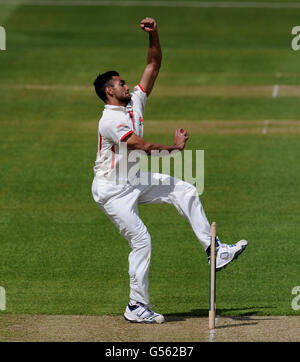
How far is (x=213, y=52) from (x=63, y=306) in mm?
24062

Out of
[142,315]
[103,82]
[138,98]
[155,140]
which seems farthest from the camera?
[155,140]

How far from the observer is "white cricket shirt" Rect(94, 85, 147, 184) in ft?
36.7

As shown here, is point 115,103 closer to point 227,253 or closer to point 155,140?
point 227,253

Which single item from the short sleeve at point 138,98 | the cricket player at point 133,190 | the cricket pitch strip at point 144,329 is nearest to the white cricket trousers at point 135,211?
the cricket player at point 133,190

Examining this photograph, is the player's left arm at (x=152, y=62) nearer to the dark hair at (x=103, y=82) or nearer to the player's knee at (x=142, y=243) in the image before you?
the dark hair at (x=103, y=82)

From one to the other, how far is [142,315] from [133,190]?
1507 millimetres

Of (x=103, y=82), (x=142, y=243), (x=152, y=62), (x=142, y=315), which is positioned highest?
(x=152, y=62)

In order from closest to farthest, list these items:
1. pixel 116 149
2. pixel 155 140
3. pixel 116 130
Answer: pixel 116 130
pixel 116 149
pixel 155 140

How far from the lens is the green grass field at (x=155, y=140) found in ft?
44.8

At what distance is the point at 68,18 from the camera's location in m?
42.1

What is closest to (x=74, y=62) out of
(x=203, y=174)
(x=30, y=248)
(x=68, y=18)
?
(x=68, y=18)

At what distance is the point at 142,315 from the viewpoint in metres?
11.2

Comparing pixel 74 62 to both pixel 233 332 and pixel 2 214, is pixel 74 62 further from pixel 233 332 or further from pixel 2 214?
pixel 233 332

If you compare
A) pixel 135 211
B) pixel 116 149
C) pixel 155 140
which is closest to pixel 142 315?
pixel 135 211
